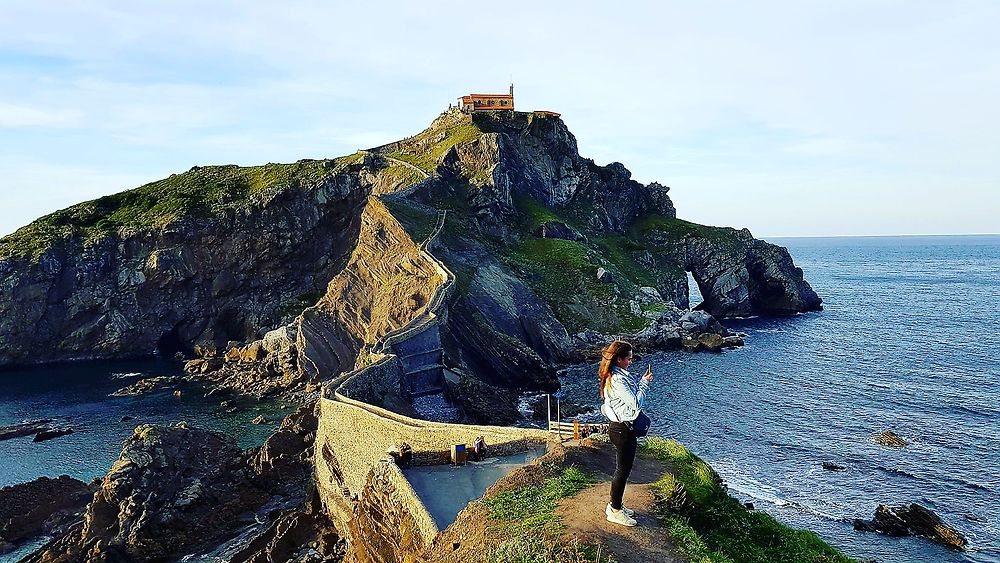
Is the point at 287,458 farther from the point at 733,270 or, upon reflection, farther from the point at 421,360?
the point at 733,270

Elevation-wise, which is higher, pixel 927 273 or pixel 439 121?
pixel 439 121

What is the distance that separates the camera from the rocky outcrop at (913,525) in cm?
3378

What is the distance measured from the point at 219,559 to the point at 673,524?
27.8 metres

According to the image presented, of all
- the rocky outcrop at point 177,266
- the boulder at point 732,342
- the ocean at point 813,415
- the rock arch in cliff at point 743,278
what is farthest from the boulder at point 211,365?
the rock arch in cliff at point 743,278

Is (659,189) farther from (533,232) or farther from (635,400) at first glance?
(635,400)

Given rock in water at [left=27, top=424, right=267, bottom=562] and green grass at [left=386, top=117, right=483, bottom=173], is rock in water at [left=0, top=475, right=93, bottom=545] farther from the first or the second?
green grass at [left=386, top=117, right=483, bottom=173]

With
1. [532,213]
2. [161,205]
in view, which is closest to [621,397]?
[532,213]

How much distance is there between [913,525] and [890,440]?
45.0 feet

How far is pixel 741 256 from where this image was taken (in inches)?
4183

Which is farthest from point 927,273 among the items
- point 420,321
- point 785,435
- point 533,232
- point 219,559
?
point 219,559

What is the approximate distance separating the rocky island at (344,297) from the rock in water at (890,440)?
→ 27.2m

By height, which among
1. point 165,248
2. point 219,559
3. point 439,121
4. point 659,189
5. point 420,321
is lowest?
point 219,559

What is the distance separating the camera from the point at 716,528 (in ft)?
56.8

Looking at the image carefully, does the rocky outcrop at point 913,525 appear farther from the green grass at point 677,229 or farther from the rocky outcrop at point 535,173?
the green grass at point 677,229
